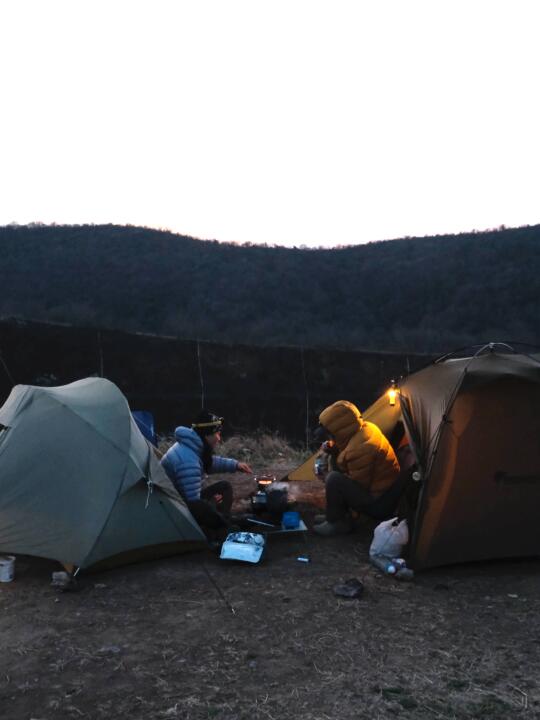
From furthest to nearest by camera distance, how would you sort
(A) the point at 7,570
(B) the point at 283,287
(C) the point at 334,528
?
1. (B) the point at 283,287
2. (C) the point at 334,528
3. (A) the point at 7,570

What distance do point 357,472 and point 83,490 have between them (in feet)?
7.78

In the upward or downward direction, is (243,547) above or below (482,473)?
below

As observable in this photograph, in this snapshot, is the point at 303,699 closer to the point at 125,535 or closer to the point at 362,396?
the point at 125,535

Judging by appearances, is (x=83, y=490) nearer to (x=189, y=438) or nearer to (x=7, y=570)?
(x=7, y=570)

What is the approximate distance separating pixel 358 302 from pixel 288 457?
22.8 metres

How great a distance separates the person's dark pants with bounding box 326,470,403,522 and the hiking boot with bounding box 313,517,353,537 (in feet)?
0.69

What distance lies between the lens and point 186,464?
5.93 metres

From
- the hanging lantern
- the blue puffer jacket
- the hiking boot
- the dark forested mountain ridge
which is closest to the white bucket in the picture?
the blue puffer jacket

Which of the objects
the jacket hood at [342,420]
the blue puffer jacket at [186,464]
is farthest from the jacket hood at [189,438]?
the jacket hood at [342,420]

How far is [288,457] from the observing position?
34.5 feet

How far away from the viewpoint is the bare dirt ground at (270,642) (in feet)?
11.2

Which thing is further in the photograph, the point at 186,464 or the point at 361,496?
the point at 361,496

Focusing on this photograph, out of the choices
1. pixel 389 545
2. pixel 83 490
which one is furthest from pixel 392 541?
pixel 83 490

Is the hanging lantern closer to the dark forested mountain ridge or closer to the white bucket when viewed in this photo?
the white bucket
